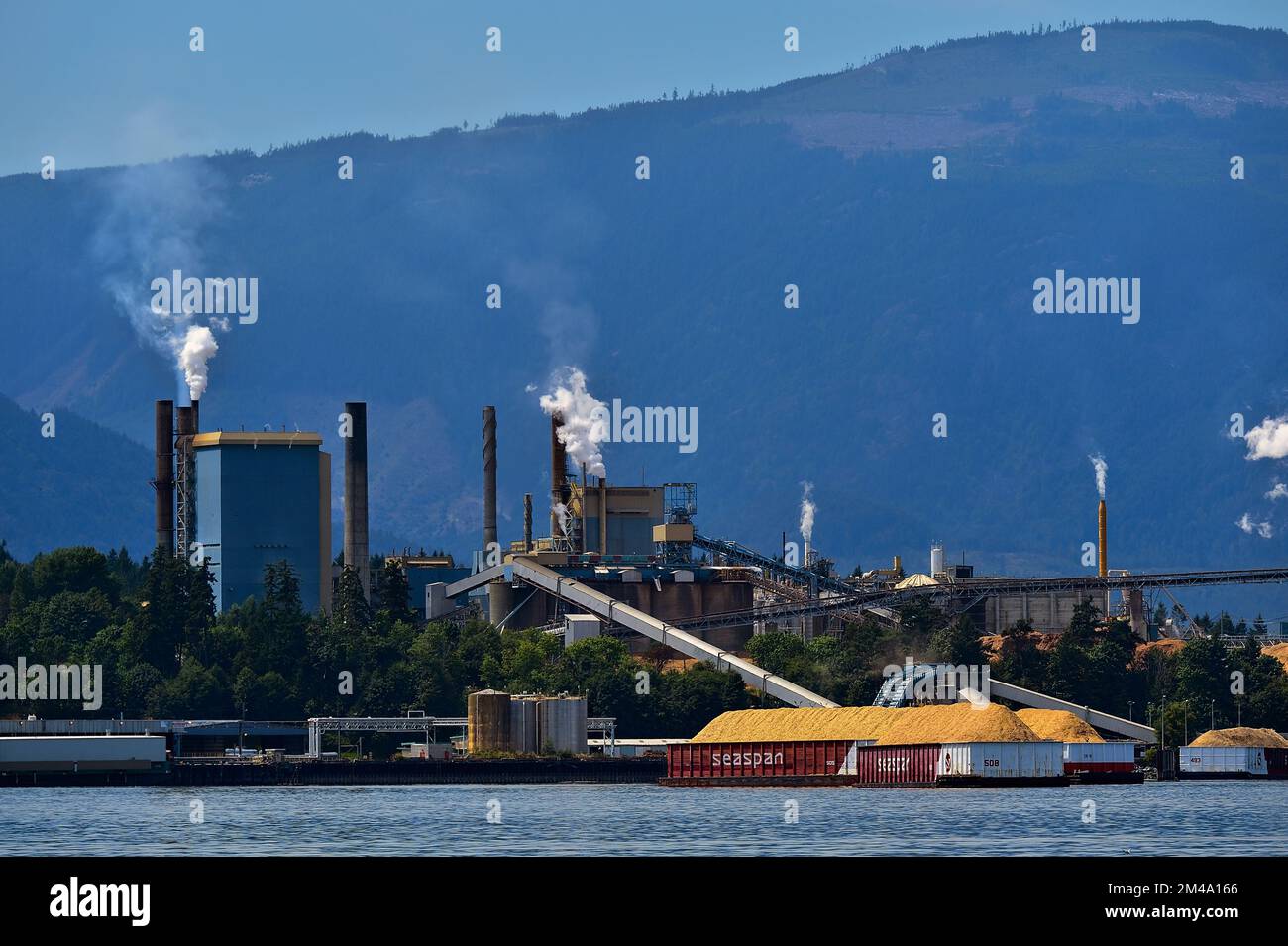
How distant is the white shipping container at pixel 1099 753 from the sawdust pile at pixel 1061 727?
1511 millimetres

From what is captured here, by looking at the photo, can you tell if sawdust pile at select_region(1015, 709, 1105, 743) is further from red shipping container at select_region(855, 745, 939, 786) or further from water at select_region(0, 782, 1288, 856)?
red shipping container at select_region(855, 745, 939, 786)

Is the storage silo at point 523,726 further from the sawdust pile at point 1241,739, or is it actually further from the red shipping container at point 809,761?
the sawdust pile at point 1241,739

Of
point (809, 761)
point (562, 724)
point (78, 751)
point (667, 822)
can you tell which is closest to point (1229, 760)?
point (809, 761)

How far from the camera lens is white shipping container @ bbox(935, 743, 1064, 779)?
139125mm

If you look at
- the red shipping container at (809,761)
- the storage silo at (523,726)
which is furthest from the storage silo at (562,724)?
the red shipping container at (809,761)

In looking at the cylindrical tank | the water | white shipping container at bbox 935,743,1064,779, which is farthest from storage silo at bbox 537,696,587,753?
white shipping container at bbox 935,743,1064,779

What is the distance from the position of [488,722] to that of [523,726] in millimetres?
2715

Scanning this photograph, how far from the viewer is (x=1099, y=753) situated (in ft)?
504

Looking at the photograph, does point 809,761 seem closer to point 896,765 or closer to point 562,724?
point 896,765

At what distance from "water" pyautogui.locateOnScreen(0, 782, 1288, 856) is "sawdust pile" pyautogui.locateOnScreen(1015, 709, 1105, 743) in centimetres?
1067

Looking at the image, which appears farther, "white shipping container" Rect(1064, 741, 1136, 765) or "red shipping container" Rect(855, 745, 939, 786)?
"white shipping container" Rect(1064, 741, 1136, 765)
